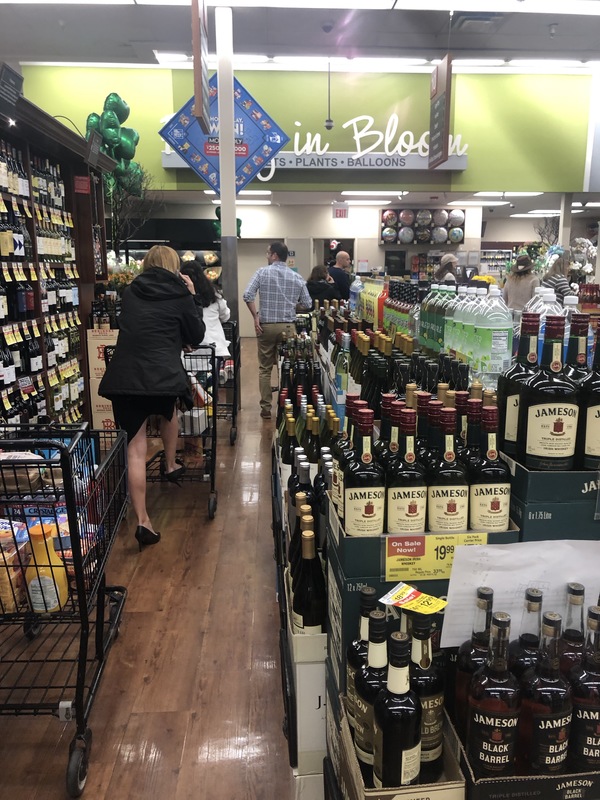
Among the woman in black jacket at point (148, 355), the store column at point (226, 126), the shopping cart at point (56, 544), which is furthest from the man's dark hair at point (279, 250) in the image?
the shopping cart at point (56, 544)

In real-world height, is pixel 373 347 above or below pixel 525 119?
below

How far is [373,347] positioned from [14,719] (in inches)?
86.7

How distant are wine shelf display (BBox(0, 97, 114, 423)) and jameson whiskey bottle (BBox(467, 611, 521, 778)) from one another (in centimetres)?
289

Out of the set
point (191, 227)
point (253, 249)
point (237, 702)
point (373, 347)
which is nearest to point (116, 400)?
point (373, 347)

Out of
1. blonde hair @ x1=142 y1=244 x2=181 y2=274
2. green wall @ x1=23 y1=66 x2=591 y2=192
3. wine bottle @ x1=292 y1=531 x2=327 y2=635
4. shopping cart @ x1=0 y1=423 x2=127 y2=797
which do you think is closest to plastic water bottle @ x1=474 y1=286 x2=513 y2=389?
wine bottle @ x1=292 y1=531 x2=327 y2=635

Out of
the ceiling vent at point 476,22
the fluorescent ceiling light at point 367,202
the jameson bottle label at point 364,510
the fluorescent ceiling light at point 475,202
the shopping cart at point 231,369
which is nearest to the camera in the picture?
the jameson bottle label at point 364,510

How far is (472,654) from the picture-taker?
4.72ft

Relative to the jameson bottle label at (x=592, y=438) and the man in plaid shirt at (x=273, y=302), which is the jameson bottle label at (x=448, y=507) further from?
the man in plaid shirt at (x=273, y=302)

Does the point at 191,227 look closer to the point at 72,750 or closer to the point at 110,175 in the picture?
the point at 110,175

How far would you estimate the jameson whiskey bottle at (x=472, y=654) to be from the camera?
4.47 ft

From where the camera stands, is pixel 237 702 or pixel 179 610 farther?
pixel 179 610

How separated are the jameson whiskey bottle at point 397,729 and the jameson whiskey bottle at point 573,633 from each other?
1.21ft

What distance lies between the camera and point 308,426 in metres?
2.74

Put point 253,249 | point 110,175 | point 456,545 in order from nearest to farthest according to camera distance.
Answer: point 456,545
point 110,175
point 253,249
